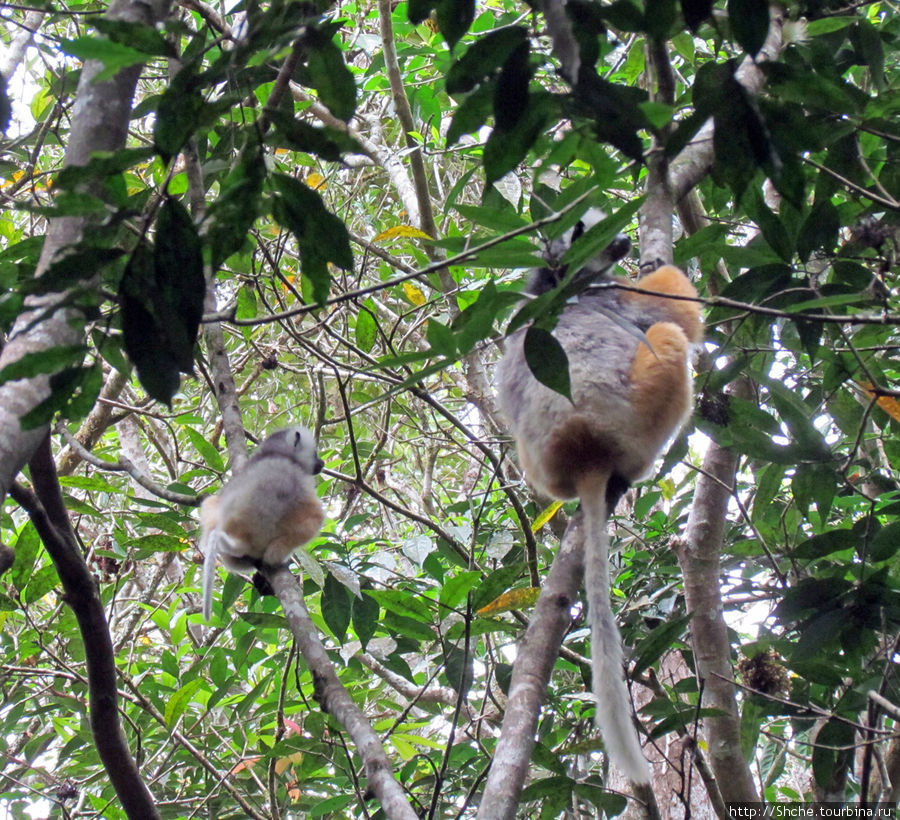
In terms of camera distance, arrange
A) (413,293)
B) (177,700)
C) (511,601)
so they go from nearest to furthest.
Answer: (511,601), (177,700), (413,293)

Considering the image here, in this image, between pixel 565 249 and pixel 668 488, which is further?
pixel 668 488

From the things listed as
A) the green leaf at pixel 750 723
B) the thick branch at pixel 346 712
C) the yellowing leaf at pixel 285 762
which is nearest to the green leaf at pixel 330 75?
the thick branch at pixel 346 712

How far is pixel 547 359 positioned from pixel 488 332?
0.48 ft

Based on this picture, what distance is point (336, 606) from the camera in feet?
10.7

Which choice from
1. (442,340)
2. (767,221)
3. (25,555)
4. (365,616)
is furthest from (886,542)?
(25,555)

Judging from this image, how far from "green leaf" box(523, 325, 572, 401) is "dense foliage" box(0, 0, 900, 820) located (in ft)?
0.04

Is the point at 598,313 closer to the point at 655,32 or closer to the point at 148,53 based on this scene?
the point at 655,32

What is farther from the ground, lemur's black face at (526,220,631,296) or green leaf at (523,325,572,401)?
lemur's black face at (526,220,631,296)

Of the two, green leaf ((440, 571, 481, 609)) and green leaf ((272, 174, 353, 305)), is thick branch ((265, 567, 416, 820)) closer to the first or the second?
green leaf ((440, 571, 481, 609))

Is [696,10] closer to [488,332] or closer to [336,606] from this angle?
[488,332]

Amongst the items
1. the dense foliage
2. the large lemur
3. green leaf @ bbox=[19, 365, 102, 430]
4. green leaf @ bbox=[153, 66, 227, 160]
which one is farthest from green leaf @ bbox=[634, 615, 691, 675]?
green leaf @ bbox=[153, 66, 227, 160]

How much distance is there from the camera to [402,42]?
5.94 m

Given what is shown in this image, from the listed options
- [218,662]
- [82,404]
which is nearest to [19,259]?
[82,404]

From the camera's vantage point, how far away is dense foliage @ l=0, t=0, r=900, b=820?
145cm
